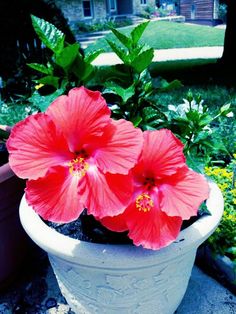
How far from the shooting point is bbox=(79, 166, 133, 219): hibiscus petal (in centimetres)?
111

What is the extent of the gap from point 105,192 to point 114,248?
0.27 m

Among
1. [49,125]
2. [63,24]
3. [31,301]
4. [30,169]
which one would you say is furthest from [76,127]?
[63,24]

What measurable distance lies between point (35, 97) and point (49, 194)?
50cm

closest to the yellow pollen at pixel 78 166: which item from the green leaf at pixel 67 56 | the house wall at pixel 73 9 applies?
the green leaf at pixel 67 56

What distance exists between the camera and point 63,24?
6.17m

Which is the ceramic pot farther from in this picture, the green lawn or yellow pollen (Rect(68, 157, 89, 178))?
the green lawn

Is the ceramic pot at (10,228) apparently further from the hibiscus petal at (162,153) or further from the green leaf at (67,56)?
the hibiscus petal at (162,153)

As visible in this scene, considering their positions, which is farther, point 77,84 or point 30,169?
point 77,84

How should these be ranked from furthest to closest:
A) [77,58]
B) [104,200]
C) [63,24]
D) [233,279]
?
[63,24] → [233,279] → [77,58] → [104,200]

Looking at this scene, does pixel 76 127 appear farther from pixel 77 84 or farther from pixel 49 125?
pixel 77 84

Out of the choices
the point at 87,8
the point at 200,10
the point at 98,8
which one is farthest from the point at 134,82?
the point at 200,10

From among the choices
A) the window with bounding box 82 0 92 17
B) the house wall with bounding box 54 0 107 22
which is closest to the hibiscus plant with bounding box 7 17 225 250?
the house wall with bounding box 54 0 107 22

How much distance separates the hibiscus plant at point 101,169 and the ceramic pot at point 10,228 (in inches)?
27.3

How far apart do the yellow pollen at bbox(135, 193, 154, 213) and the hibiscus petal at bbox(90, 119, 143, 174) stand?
0.40 feet
